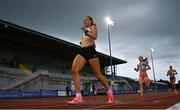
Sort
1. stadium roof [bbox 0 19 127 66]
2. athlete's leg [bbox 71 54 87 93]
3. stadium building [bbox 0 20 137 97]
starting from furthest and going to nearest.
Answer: stadium roof [bbox 0 19 127 66], stadium building [bbox 0 20 137 97], athlete's leg [bbox 71 54 87 93]

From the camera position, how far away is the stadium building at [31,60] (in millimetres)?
37812

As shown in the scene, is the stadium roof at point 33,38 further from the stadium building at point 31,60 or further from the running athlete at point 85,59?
the running athlete at point 85,59

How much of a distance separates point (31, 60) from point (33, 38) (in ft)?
12.4

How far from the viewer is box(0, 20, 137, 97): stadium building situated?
3781cm

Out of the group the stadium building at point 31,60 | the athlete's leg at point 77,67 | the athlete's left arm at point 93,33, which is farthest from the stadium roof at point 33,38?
the athlete's leg at point 77,67

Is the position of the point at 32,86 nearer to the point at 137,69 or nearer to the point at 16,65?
the point at 16,65

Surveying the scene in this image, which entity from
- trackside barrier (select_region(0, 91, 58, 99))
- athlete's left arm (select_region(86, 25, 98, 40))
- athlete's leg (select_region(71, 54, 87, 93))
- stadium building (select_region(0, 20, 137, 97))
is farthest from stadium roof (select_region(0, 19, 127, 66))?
athlete's leg (select_region(71, 54, 87, 93))

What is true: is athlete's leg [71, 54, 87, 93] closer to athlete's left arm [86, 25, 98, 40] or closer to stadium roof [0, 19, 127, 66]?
athlete's left arm [86, 25, 98, 40]

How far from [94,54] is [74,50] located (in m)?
49.6

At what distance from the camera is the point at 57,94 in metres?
35.7

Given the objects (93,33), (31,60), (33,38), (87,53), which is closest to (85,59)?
(87,53)

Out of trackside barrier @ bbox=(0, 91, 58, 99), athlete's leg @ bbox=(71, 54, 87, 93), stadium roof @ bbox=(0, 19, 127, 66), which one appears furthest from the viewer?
stadium roof @ bbox=(0, 19, 127, 66)

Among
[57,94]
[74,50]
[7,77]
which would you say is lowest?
[57,94]

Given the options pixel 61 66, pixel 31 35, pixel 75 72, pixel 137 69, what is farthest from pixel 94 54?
pixel 61 66
